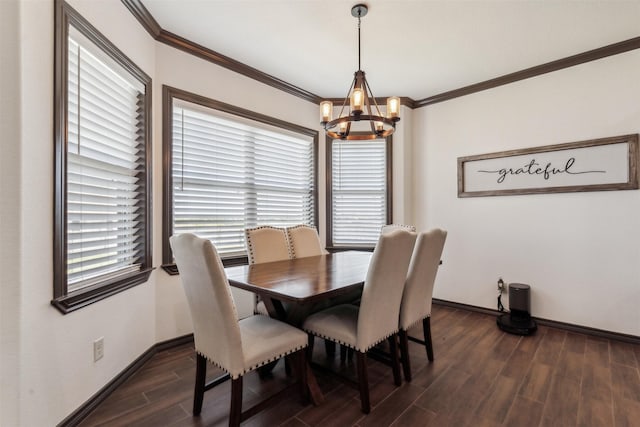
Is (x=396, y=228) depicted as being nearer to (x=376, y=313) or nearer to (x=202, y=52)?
(x=376, y=313)

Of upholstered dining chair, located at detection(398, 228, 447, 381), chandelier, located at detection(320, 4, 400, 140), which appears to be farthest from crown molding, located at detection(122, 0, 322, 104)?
upholstered dining chair, located at detection(398, 228, 447, 381)

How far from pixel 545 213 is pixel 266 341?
10.3ft

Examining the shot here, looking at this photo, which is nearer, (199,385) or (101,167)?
(199,385)

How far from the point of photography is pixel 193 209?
2834mm

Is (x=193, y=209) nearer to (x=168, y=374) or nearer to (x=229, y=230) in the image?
(x=229, y=230)

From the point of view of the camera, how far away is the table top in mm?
1636

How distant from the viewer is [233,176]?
3.18 m

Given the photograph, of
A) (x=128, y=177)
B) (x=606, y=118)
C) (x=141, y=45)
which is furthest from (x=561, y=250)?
(x=141, y=45)

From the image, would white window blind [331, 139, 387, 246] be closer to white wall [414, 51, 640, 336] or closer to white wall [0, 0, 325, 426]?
white wall [414, 51, 640, 336]

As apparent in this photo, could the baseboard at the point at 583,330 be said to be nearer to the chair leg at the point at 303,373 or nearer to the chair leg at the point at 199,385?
the chair leg at the point at 303,373

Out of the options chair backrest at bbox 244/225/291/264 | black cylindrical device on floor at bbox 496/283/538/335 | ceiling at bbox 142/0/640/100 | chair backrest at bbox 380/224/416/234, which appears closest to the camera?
ceiling at bbox 142/0/640/100

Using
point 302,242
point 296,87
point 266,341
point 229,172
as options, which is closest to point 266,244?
point 302,242

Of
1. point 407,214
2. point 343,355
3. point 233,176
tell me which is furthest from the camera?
point 407,214

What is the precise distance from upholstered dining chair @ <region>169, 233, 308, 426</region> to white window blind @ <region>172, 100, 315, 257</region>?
133 centimetres
